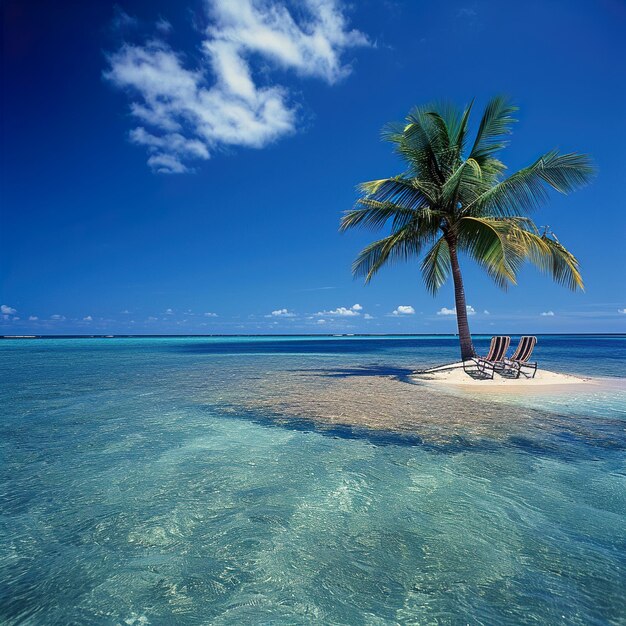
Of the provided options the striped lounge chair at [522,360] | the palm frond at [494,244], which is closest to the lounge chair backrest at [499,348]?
the striped lounge chair at [522,360]

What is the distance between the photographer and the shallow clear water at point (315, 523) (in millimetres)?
2428

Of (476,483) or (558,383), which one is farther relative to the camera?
(558,383)

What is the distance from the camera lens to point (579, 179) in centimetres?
1225

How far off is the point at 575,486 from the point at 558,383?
31.8 ft

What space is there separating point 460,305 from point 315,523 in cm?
1268

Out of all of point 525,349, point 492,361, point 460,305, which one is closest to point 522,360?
point 525,349

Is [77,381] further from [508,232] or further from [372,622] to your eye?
[508,232]

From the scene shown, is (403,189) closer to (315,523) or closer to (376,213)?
(376,213)

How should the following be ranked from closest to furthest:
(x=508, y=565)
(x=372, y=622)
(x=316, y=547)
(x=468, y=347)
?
(x=372, y=622)
(x=508, y=565)
(x=316, y=547)
(x=468, y=347)

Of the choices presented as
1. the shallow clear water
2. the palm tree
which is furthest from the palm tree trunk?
the shallow clear water

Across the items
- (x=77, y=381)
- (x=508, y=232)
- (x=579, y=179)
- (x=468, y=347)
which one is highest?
(x=579, y=179)

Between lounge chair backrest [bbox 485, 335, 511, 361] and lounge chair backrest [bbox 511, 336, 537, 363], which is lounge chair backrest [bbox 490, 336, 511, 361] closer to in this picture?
lounge chair backrest [bbox 485, 335, 511, 361]

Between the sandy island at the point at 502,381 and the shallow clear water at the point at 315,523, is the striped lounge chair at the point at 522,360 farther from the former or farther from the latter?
the shallow clear water at the point at 315,523

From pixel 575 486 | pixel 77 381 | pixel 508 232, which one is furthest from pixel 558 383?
pixel 77 381
